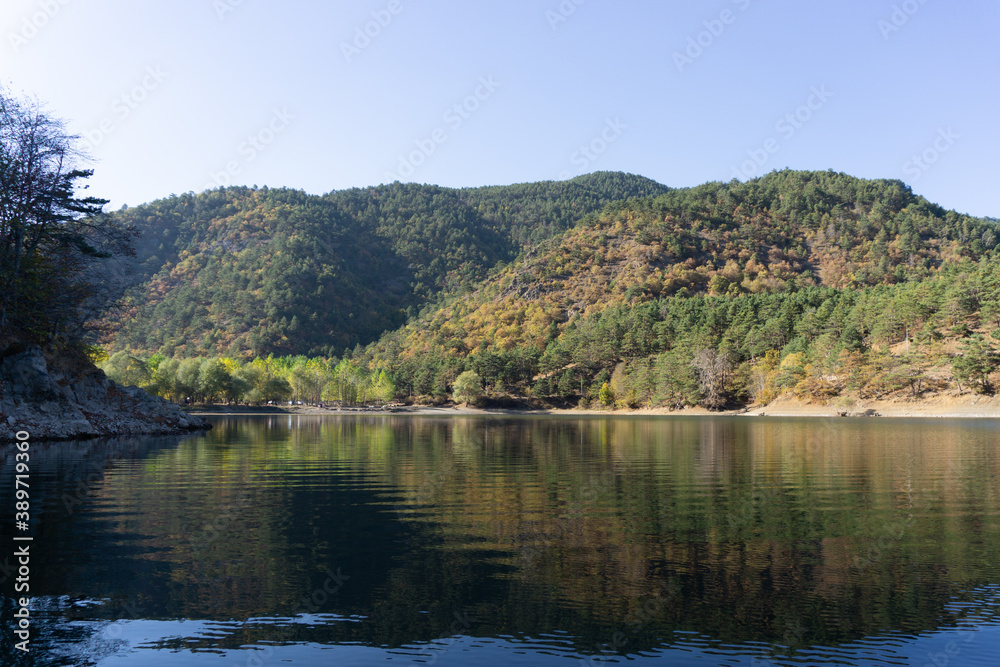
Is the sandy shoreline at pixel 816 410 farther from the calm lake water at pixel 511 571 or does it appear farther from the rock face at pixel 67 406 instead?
the calm lake water at pixel 511 571

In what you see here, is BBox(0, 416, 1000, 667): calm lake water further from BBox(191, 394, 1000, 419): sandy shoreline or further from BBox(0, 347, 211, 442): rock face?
BBox(191, 394, 1000, 419): sandy shoreline

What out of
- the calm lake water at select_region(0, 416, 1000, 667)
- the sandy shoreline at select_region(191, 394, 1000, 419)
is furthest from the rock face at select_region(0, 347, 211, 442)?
the sandy shoreline at select_region(191, 394, 1000, 419)

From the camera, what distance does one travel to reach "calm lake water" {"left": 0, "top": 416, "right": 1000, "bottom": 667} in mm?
9906

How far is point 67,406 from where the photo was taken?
51.1m

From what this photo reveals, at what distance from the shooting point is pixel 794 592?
12.1m

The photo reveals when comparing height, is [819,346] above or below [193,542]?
above

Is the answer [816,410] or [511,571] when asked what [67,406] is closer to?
[511,571]

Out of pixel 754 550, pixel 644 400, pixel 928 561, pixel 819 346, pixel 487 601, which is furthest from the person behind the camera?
pixel 644 400

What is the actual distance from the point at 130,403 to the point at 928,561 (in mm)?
64303

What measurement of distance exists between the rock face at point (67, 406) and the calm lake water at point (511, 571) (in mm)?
23021

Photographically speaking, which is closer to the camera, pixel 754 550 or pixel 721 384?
pixel 754 550

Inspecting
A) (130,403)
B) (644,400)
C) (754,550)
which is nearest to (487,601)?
(754,550)

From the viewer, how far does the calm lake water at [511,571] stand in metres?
9.91

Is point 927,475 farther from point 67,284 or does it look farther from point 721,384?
point 721,384
